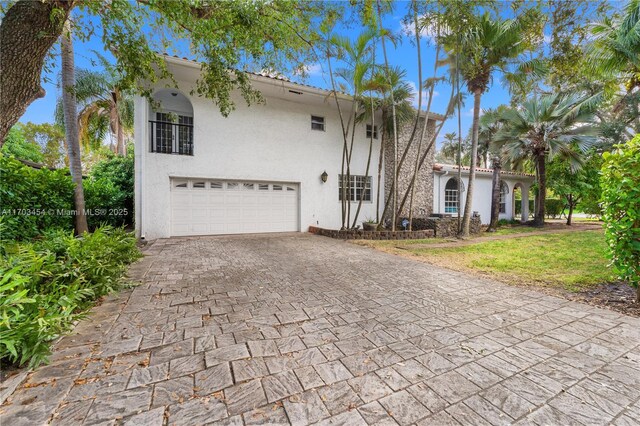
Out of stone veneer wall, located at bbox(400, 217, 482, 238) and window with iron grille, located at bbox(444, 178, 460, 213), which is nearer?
stone veneer wall, located at bbox(400, 217, 482, 238)

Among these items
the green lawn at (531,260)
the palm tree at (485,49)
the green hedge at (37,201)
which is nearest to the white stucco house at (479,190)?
the green lawn at (531,260)

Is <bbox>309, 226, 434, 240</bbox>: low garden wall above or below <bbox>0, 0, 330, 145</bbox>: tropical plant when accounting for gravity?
below

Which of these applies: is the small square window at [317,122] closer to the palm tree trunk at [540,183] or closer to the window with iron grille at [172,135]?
the window with iron grille at [172,135]

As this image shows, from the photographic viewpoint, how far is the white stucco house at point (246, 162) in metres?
9.03

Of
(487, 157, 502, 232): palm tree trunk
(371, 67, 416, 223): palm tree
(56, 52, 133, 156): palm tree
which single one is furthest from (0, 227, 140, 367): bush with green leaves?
(487, 157, 502, 232): palm tree trunk

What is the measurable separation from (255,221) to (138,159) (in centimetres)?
441

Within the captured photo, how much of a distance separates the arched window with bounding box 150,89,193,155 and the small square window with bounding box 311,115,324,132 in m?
4.88

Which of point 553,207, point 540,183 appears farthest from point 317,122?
point 553,207

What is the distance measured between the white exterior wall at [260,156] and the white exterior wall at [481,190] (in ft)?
12.4

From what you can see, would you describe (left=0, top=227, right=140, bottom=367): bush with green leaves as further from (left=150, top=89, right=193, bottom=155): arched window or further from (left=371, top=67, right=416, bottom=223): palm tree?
(left=371, top=67, right=416, bottom=223): palm tree

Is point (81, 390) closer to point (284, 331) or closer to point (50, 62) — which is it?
point (284, 331)

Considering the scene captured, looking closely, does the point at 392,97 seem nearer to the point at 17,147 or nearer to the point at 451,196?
the point at 451,196

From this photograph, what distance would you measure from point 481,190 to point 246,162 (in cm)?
1337

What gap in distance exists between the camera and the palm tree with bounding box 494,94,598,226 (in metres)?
12.1
